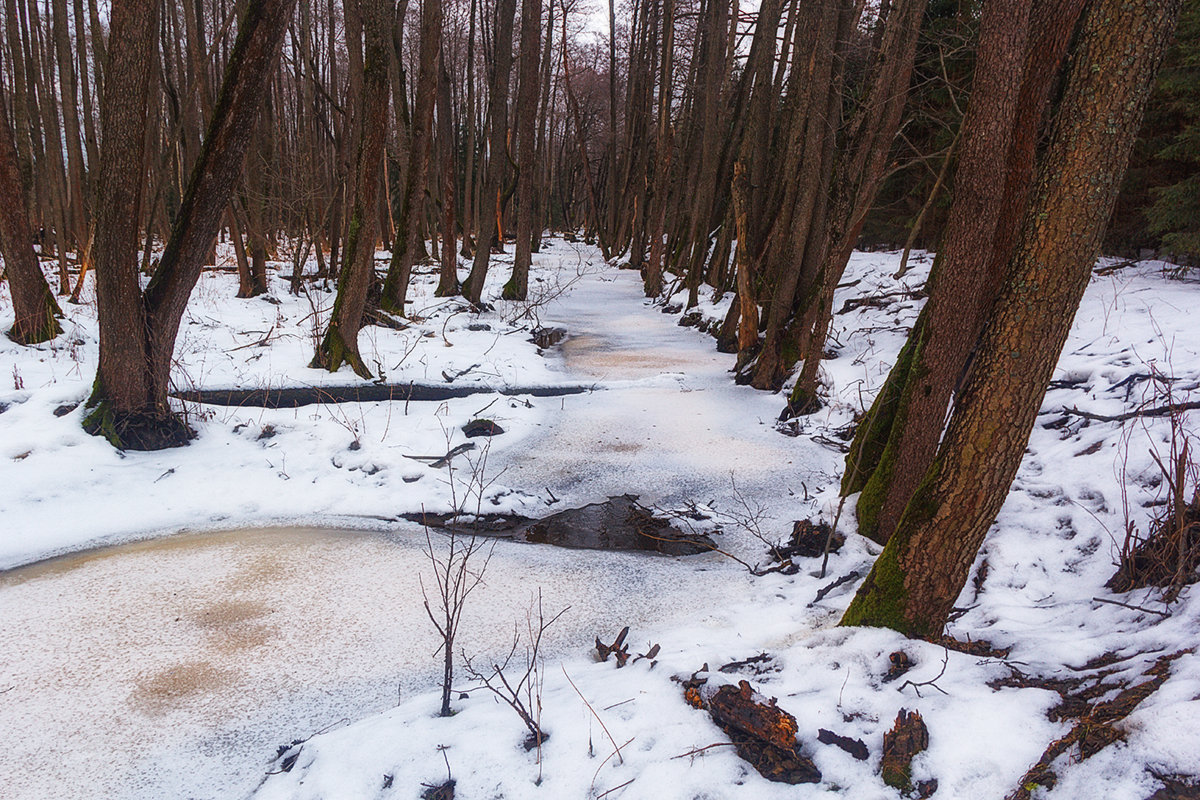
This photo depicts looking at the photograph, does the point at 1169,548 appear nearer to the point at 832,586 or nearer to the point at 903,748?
the point at 832,586

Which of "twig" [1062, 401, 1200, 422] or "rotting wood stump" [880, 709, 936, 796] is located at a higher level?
"twig" [1062, 401, 1200, 422]

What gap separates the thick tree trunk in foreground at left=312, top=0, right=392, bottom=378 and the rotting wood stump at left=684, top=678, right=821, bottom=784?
20.0ft

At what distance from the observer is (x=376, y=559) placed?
4414mm

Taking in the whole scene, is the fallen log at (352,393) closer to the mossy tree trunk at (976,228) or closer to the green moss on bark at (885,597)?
the mossy tree trunk at (976,228)

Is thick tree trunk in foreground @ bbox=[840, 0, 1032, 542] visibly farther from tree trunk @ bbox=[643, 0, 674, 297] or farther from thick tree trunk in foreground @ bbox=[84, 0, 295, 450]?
tree trunk @ bbox=[643, 0, 674, 297]

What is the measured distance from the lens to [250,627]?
3.57 metres

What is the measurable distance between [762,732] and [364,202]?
6.76 metres

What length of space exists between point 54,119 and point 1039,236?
19.8 metres

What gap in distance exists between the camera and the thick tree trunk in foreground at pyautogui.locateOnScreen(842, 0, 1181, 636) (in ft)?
7.32

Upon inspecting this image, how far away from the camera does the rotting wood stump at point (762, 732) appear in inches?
86.0

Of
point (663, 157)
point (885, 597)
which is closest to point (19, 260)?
point (885, 597)

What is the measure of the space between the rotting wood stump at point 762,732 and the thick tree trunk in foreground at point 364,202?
6085 millimetres

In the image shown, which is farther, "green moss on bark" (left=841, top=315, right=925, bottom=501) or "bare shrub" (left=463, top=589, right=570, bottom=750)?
"green moss on bark" (left=841, top=315, right=925, bottom=501)

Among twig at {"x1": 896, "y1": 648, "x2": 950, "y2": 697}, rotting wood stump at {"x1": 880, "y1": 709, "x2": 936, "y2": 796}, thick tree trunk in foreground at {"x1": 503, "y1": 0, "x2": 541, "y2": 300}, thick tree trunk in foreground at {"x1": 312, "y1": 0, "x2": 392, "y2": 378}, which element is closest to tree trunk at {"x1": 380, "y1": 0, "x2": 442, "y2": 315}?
thick tree trunk in foreground at {"x1": 312, "y1": 0, "x2": 392, "y2": 378}
